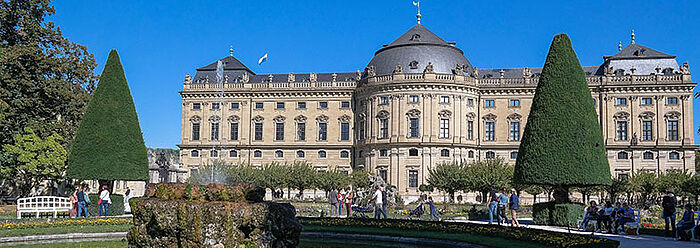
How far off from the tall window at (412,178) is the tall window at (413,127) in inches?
119

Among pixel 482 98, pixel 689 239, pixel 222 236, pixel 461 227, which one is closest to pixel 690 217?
pixel 689 239

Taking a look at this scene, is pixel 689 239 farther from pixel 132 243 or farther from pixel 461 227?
pixel 132 243

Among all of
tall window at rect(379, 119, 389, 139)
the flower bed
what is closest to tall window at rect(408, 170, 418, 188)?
tall window at rect(379, 119, 389, 139)

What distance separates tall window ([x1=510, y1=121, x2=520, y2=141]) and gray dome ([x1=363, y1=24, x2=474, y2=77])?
20.1 ft

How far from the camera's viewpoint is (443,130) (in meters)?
53.1

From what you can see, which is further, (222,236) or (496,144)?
(496,144)

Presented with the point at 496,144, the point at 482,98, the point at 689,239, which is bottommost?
the point at 689,239

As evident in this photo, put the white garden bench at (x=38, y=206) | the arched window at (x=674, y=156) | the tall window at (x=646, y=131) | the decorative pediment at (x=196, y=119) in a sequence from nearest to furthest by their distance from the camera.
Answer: the white garden bench at (x=38, y=206) → the arched window at (x=674, y=156) → the tall window at (x=646, y=131) → the decorative pediment at (x=196, y=119)

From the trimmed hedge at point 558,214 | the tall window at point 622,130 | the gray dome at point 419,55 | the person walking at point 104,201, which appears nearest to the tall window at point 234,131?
the gray dome at point 419,55

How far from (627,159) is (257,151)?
3334cm

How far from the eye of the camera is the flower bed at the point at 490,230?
45.1ft

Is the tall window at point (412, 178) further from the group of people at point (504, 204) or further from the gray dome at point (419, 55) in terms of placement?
the group of people at point (504, 204)

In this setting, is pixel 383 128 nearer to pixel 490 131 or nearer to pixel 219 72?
pixel 490 131

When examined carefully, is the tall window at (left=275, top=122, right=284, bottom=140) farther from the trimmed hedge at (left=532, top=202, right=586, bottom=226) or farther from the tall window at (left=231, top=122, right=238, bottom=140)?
the trimmed hedge at (left=532, top=202, right=586, bottom=226)
